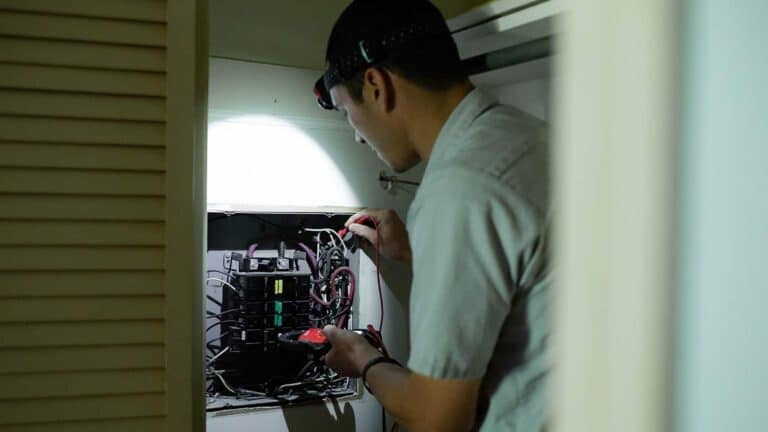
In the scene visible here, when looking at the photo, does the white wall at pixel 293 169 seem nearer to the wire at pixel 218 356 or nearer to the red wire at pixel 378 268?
the red wire at pixel 378 268

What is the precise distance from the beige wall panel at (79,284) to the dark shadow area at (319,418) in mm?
741

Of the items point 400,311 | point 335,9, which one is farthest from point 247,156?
point 400,311

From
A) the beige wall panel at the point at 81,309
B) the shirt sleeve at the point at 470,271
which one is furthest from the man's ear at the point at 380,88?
the beige wall panel at the point at 81,309

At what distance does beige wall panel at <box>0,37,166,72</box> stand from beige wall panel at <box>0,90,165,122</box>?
0.04 meters

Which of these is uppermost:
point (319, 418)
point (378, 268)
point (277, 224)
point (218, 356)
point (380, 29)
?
point (380, 29)

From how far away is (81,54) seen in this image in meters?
0.75

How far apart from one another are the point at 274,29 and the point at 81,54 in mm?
711

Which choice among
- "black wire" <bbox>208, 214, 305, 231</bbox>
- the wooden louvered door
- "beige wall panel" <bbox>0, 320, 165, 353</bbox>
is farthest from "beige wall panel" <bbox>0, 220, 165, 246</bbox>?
"black wire" <bbox>208, 214, 305, 231</bbox>

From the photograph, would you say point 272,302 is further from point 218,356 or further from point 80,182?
point 80,182

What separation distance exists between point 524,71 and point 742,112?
1.30m

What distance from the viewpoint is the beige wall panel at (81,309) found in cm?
73

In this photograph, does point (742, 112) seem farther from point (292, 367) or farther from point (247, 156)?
point (292, 367)

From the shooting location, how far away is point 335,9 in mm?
1484

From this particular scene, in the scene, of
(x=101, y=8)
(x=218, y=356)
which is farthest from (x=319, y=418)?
(x=101, y=8)
